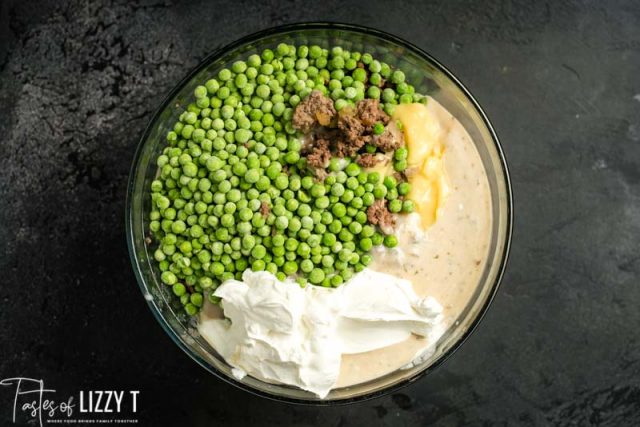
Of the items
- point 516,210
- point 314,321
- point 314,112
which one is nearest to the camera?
point 314,321

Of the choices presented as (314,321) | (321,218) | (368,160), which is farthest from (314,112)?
(314,321)

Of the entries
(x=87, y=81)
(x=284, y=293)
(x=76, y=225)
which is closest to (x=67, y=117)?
(x=87, y=81)

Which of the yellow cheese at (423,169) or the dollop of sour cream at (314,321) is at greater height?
the yellow cheese at (423,169)

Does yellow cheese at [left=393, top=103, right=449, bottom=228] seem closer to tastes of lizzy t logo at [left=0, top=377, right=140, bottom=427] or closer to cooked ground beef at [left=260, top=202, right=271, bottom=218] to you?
cooked ground beef at [left=260, top=202, right=271, bottom=218]

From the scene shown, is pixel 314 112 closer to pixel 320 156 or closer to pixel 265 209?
pixel 320 156

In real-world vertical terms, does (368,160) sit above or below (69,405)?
above

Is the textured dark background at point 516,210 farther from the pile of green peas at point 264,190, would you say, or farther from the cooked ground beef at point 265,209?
the cooked ground beef at point 265,209

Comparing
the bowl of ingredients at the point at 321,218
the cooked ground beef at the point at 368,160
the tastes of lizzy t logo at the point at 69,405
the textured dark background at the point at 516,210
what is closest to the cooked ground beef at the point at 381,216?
the bowl of ingredients at the point at 321,218
